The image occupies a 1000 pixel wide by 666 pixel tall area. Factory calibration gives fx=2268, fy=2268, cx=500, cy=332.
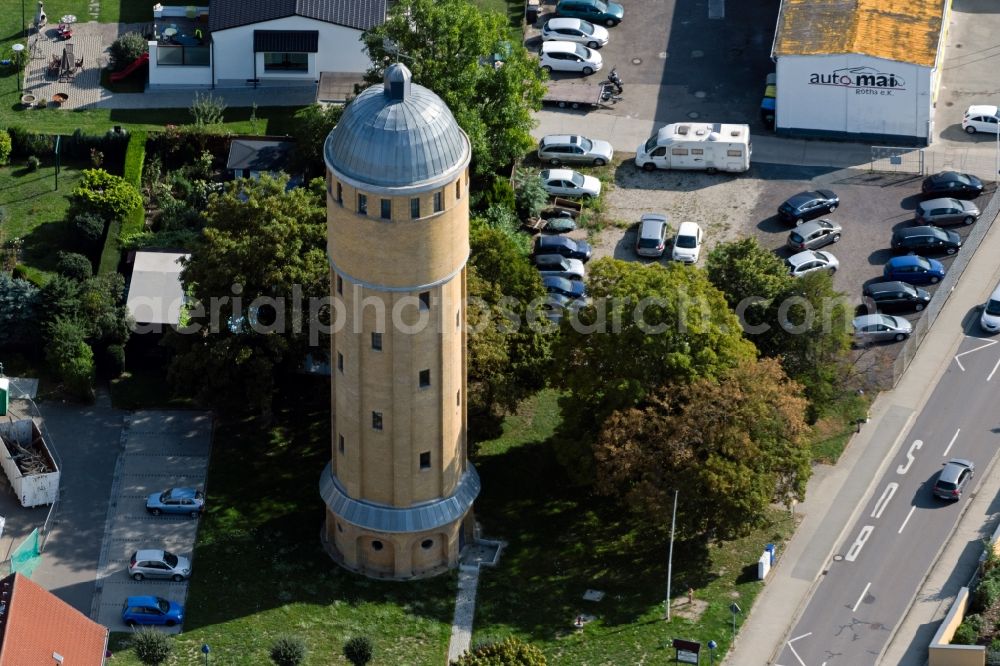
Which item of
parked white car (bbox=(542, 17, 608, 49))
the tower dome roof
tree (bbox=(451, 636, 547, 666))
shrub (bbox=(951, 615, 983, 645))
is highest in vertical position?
the tower dome roof

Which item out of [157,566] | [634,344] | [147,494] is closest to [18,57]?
[147,494]

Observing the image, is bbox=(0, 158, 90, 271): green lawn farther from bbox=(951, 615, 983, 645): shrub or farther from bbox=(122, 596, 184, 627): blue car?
bbox=(951, 615, 983, 645): shrub

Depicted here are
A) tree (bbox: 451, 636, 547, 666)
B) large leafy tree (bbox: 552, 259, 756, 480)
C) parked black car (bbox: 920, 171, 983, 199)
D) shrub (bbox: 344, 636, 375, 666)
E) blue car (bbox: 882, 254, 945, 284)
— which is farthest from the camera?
parked black car (bbox: 920, 171, 983, 199)

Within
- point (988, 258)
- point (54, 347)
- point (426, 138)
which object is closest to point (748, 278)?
point (988, 258)

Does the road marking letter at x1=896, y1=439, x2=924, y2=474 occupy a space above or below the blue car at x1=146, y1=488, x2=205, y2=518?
above

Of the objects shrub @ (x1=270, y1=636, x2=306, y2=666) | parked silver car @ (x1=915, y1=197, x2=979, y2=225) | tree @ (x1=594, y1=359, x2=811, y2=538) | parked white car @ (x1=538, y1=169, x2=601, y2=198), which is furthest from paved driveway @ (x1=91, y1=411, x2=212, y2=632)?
parked silver car @ (x1=915, y1=197, x2=979, y2=225)

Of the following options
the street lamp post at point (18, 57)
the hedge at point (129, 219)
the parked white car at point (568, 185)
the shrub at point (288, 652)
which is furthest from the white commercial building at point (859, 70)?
the shrub at point (288, 652)

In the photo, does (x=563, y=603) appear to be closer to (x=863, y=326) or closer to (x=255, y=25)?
(x=863, y=326)

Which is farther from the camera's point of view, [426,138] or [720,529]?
[720,529]
